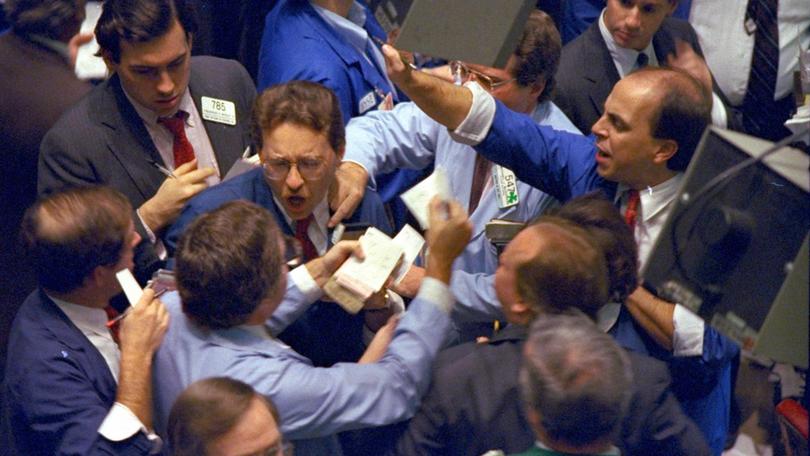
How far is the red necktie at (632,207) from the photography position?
324 centimetres

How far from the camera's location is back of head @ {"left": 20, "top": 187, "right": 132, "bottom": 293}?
110 inches

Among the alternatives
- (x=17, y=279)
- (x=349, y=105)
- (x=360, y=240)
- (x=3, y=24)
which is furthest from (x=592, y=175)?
(x=3, y=24)

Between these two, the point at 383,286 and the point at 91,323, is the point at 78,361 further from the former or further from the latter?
the point at 383,286

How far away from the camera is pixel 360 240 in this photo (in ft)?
9.41

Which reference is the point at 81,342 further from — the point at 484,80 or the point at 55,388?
the point at 484,80

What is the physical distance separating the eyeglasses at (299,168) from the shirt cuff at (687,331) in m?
1.01

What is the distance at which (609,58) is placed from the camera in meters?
4.15

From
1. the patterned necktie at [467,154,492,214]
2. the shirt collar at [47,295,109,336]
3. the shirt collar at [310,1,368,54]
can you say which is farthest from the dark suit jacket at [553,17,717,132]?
the shirt collar at [47,295,109,336]

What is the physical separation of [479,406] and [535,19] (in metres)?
1.60

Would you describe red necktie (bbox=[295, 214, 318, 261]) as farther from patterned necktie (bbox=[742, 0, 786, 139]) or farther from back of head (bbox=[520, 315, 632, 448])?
patterned necktie (bbox=[742, 0, 786, 139])

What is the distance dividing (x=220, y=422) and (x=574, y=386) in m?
0.71

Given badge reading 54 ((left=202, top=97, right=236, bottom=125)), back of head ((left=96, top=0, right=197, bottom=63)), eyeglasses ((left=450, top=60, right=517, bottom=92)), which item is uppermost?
back of head ((left=96, top=0, right=197, bottom=63))

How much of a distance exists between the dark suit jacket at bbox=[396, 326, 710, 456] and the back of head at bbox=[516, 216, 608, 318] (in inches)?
3.8

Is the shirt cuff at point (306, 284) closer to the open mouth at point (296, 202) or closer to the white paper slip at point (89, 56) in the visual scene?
the open mouth at point (296, 202)
